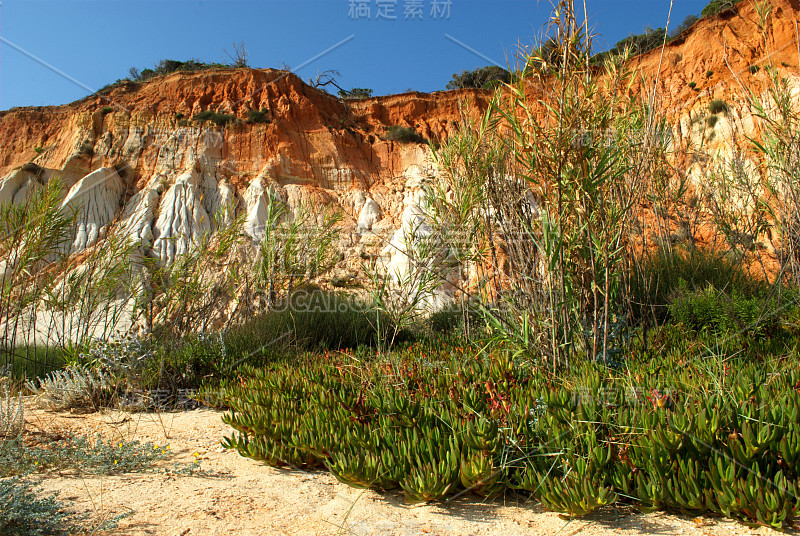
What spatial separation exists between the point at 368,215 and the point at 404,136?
4.85m

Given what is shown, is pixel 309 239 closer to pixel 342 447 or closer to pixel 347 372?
pixel 347 372

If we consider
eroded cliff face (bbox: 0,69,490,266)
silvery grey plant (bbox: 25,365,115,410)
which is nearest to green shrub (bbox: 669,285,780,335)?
silvery grey plant (bbox: 25,365,115,410)

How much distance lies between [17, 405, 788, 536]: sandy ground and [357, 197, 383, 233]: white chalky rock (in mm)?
14935

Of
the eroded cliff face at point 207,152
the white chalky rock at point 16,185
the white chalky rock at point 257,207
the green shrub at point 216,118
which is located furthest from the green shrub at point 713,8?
the white chalky rock at point 16,185

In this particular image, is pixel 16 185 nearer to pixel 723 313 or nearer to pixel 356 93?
pixel 356 93

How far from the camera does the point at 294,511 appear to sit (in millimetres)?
2232

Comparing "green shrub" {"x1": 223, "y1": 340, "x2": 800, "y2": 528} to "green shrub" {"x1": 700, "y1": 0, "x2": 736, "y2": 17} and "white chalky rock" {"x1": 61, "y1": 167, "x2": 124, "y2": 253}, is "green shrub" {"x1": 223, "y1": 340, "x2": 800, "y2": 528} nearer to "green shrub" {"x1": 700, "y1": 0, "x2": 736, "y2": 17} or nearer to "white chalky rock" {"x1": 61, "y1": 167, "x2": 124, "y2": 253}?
"white chalky rock" {"x1": 61, "y1": 167, "x2": 124, "y2": 253}

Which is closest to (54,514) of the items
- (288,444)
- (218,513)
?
(218,513)

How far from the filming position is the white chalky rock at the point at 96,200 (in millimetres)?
16047

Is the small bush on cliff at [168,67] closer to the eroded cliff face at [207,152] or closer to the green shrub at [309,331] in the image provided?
the eroded cliff face at [207,152]

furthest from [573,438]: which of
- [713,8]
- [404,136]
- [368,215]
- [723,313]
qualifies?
[713,8]

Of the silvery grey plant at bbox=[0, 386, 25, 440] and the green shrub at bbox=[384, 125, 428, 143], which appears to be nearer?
the silvery grey plant at bbox=[0, 386, 25, 440]

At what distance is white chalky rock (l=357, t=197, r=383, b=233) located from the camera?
1766cm

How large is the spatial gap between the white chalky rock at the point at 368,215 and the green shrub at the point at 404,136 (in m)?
3.97
